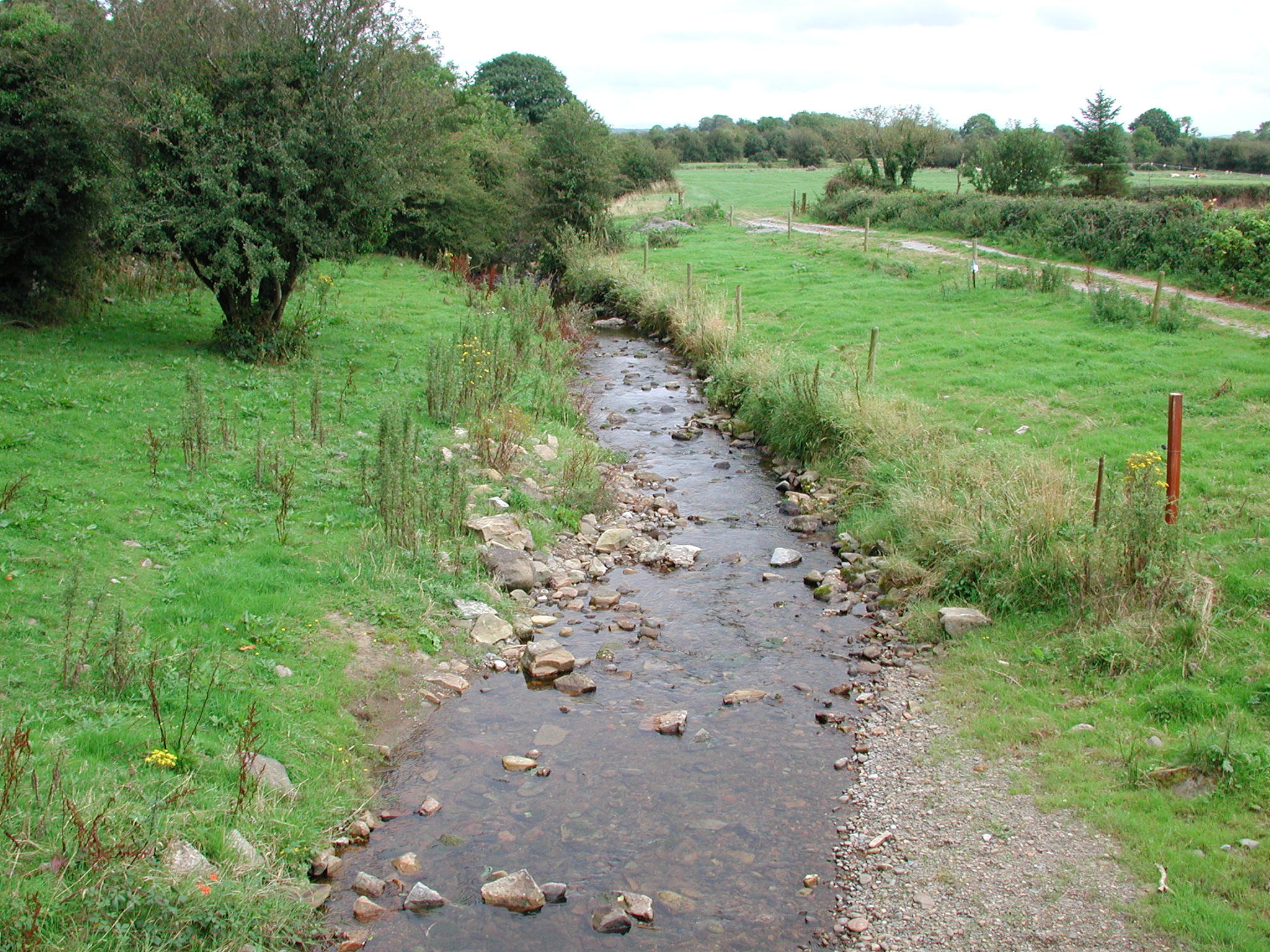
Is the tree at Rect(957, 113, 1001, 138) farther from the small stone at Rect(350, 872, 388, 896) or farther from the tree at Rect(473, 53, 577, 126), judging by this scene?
the small stone at Rect(350, 872, 388, 896)

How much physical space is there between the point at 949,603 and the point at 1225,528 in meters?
2.98

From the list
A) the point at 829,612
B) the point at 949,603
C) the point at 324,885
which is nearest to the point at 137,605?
the point at 324,885

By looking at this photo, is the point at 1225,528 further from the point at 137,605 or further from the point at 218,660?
the point at 137,605

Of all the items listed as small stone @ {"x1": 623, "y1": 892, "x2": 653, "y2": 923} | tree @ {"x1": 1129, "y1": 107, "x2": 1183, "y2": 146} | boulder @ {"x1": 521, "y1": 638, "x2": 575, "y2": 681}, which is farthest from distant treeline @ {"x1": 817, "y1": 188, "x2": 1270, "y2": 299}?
tree @ {"x1": 1129, "y1": 107, "x2": 1183, "y2": 146}

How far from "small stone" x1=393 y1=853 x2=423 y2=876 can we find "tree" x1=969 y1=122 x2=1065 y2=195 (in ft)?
136

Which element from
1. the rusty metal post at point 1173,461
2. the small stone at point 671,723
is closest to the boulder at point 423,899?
the small stone at point 671,723

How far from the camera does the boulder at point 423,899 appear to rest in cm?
605

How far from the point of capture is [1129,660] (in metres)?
8.02

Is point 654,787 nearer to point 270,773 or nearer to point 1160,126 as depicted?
point 270,773

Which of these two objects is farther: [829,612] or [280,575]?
[829,612]

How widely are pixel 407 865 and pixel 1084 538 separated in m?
6.76

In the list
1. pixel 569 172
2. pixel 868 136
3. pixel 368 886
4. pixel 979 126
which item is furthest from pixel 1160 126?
pixel 368 886

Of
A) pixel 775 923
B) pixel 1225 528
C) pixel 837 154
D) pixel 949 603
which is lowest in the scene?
pixel 775 923

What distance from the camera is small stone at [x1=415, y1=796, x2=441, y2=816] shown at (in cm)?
705
